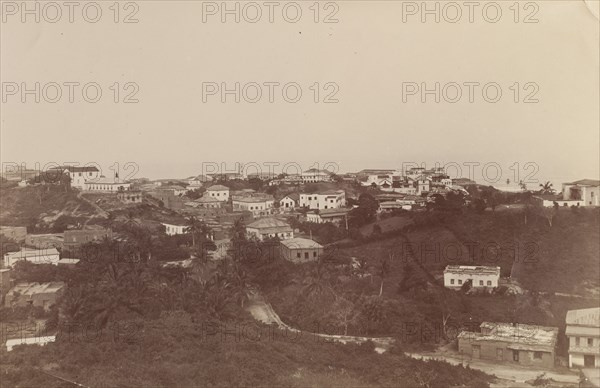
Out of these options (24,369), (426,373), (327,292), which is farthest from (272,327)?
(24,369)

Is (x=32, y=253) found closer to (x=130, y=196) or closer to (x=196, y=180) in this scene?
(x=130, y=196)

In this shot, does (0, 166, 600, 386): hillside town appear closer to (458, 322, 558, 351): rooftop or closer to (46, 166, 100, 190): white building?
(458, 322, 558, 351): rooftop

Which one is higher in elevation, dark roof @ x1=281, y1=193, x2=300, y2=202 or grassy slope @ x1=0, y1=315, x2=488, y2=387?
dark roof @ x1=281, y1=193, x2=300, y2=202

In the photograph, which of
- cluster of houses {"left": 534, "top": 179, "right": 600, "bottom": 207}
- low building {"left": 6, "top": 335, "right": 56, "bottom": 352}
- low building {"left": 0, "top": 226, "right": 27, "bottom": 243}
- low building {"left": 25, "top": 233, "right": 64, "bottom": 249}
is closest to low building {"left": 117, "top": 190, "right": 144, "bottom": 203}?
low building {"left": 0, "top": 226, "right": 27, "bottom": 243}

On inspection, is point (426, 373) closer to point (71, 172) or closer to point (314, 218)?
point (314, 218)

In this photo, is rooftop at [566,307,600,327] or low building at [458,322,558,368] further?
rooftop at [566,307,600,327]

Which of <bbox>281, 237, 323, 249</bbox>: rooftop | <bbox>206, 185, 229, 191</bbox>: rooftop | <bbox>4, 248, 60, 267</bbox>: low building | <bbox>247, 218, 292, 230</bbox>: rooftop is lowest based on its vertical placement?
<bbox>4, 248, 60, 267</bbox>: low building

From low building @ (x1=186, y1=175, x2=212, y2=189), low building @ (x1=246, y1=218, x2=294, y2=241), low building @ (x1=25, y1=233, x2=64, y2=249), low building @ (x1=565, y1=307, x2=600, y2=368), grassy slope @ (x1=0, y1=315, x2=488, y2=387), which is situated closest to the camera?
grassy slope @ (x1=0, y1=315, x2=488, y2=387)
